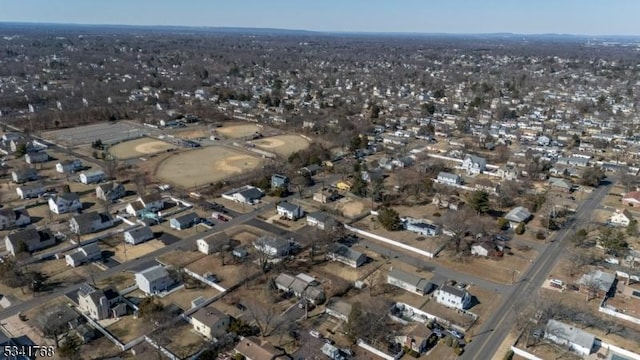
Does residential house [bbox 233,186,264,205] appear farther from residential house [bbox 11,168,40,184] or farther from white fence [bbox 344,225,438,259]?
residential house [bbox 11,168,40,184]

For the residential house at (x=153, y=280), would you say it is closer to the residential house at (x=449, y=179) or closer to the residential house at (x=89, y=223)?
the residential house at (x=89, y=223)

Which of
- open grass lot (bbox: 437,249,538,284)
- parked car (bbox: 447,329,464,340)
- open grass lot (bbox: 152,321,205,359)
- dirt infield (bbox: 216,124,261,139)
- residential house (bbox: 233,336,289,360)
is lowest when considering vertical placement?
open grass lot (bbox: 152,321,205,359)

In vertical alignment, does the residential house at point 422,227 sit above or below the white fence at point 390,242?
above

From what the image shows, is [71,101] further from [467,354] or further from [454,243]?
[467,354]

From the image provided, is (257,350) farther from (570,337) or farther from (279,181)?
(279,181)

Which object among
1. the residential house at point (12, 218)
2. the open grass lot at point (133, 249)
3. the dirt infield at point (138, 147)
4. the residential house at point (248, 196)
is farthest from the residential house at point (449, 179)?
the residential house at point (12, 218)

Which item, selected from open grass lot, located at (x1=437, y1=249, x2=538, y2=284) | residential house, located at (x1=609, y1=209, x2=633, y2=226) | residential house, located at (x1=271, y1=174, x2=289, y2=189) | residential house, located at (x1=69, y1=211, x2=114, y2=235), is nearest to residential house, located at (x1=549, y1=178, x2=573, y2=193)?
residential house, located at (x1=609, y1=209, x2=633, y2=226)
